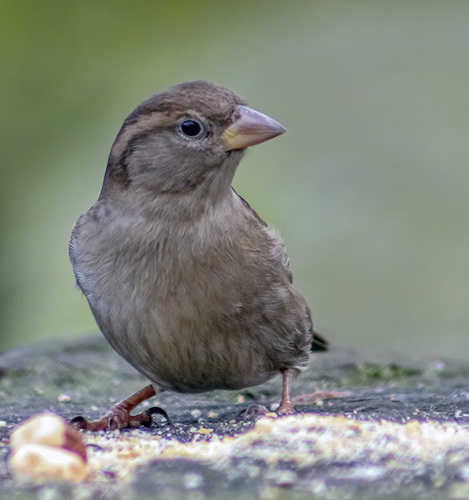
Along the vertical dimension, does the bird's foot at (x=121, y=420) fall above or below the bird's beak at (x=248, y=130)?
below

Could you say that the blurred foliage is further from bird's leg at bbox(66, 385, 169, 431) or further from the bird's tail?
bird's leg at bbox(66, 385, 169, 431)

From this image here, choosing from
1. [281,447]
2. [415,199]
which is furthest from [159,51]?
[281,447]

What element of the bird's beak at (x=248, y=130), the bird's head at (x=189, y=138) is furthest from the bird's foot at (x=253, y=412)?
the bird's beak at (x=248, y=130)

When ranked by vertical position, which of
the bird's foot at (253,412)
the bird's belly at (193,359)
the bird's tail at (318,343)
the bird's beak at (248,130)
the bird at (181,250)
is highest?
the bird's beak at (248,130)

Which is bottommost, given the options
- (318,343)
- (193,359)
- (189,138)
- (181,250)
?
(318,343)

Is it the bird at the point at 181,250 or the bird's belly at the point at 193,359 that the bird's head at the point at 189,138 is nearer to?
Answer: the bird at the point at 181,250

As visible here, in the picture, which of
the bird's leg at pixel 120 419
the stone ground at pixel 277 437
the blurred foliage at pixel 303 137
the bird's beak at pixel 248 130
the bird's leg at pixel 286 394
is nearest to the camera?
the stone ground at pixel 277 437

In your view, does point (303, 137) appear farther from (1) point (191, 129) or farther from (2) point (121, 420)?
(2) point (121, 420)

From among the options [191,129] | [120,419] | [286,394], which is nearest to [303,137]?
[286,394]
